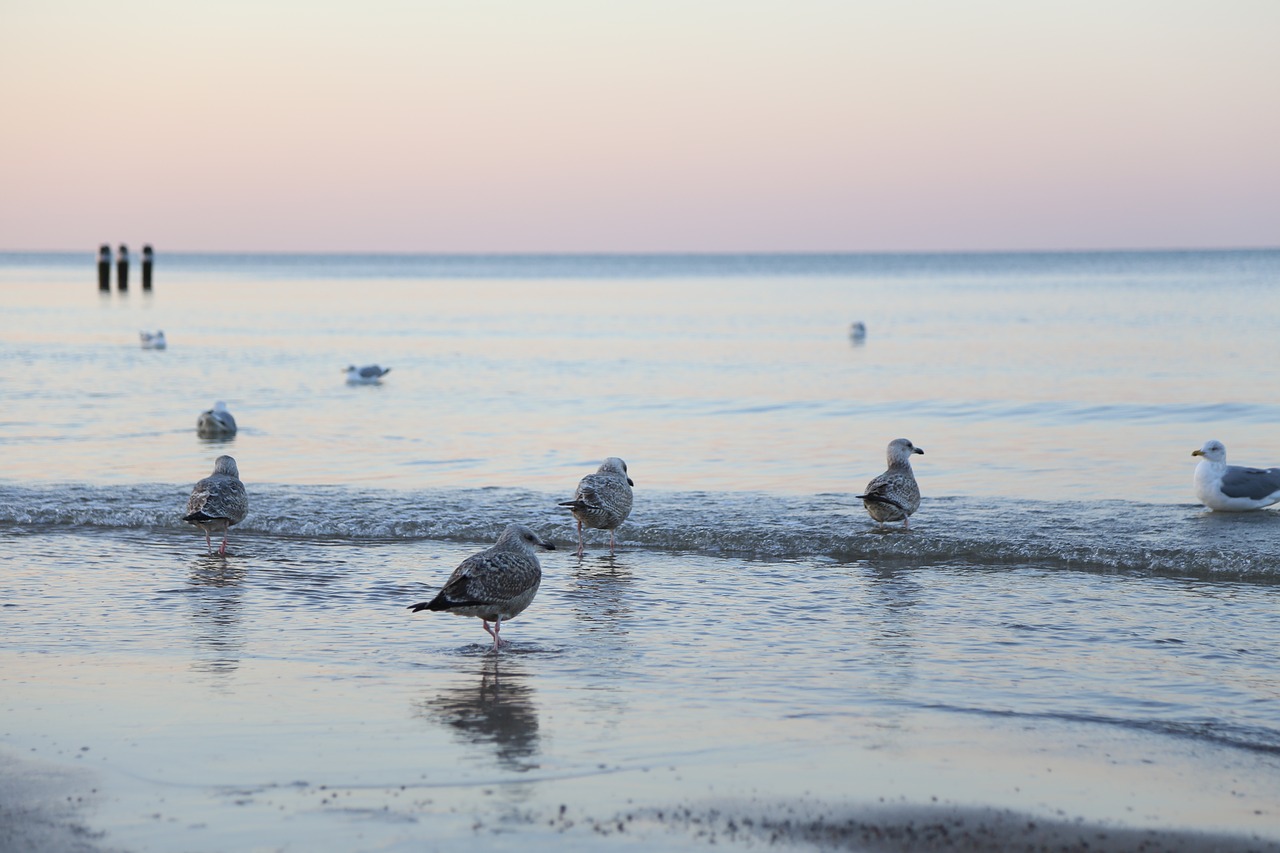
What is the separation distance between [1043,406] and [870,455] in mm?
7276

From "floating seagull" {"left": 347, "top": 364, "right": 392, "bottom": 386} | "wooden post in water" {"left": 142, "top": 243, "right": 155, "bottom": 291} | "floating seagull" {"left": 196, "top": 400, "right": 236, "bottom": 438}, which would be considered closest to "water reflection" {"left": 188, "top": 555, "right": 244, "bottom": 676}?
"floating seagull" {"left": 196, "top": 400, "right": 236, "bottom": 438}

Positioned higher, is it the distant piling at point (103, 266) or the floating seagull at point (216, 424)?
the distant piling at point (103, 266)

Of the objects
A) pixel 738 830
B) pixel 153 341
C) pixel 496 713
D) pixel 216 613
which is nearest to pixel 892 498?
pixel 216 613

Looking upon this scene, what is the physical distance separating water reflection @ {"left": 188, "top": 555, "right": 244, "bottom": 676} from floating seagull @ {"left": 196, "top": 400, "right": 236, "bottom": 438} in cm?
1035

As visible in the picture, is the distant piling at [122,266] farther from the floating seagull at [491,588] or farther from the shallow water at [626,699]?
the floating seagull at [491,588]

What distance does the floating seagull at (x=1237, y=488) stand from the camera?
→ 48.3 feet

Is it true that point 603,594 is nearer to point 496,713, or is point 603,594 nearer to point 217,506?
point 496,713

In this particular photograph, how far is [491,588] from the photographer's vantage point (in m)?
8.87

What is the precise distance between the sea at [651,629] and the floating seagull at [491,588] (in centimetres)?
29

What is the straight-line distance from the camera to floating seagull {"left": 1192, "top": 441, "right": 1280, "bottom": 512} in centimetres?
1471

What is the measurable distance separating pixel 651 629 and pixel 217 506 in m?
5.09

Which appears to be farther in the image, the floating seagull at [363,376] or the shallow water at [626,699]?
the floating seagull at [363,376]


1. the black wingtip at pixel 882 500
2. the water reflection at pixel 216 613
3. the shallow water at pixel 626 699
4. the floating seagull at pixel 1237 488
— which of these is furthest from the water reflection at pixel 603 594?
the floating seagull at pixel 1237 488

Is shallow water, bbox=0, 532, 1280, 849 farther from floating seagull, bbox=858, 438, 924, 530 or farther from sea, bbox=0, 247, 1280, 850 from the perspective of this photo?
floating seagull, bbox=858, 438, 924, 530
